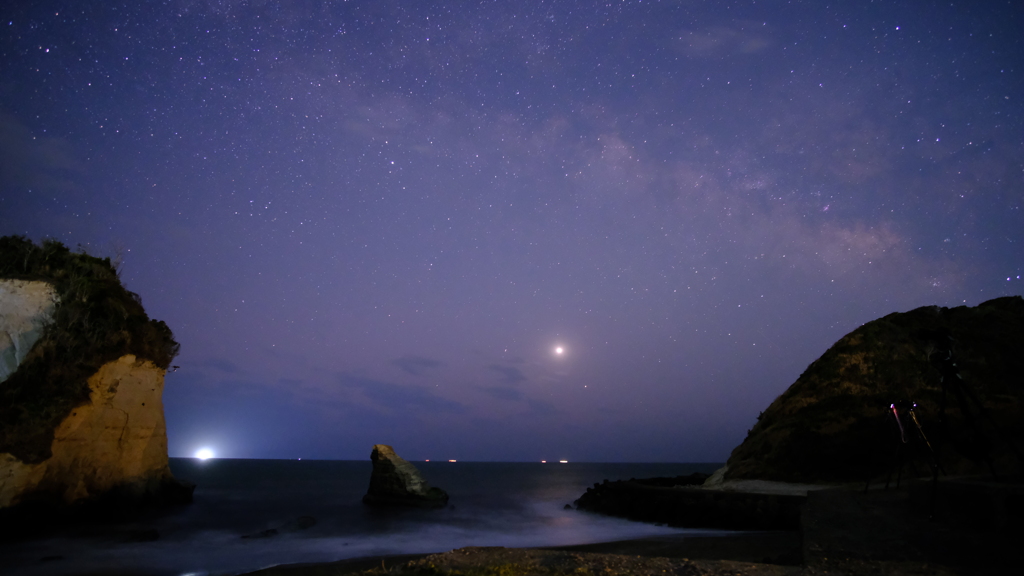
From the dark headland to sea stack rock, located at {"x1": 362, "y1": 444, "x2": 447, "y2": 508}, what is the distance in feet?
39.4

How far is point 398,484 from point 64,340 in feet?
68.0

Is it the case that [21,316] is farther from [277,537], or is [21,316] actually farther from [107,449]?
[277,537]

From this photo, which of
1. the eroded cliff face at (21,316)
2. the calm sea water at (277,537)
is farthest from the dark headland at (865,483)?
the eroded cliff face at (21,316)

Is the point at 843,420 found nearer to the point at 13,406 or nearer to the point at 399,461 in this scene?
the point at 399,461

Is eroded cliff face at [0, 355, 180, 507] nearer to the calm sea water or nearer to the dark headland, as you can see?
the calm sea water

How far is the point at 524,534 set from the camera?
29406 millimetres

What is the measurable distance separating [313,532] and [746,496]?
21.7 meters

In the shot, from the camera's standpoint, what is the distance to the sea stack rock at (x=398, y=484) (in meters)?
34.8

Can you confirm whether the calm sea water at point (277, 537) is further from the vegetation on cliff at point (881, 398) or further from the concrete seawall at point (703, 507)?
the vegetation on cliff at point (881, 398)

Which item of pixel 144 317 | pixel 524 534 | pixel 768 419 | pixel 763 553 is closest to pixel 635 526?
pixel 524 534

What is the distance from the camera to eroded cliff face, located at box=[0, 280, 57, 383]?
1978cm

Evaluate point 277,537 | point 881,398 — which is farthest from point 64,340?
point 881,398

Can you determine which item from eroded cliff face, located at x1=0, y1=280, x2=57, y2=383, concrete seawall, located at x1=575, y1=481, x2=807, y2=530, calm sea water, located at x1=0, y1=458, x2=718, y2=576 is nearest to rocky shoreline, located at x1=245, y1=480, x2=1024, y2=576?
concrete seawall, located at x1=575, y1=481, x2=807, y2=530

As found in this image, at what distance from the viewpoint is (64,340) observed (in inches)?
835
